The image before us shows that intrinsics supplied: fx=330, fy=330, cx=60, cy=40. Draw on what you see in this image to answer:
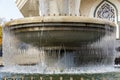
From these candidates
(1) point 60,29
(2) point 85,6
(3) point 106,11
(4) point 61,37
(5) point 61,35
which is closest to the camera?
(1) point 60,29

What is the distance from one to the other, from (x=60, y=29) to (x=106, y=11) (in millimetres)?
13240

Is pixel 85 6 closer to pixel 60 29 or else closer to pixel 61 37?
pixel 61 37

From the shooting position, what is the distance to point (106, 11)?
2055 cm

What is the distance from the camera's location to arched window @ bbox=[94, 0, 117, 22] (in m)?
20.3

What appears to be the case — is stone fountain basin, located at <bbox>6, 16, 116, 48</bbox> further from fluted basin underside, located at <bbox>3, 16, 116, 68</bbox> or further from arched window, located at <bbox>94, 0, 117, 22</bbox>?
arched window, located at <bbox>94, 0, 117, 22</bbox>

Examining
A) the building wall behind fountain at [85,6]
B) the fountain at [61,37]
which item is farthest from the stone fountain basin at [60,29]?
the building wall behind fountain at [85,6]

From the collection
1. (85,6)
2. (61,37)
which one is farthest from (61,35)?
(85,6)

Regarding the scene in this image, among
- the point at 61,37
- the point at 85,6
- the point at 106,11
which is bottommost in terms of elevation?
the point at 61,37

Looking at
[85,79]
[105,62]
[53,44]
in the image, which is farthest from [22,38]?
[105,62]

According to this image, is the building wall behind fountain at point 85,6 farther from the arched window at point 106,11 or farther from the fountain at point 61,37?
the fountain at point 61,37

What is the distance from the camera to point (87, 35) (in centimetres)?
801

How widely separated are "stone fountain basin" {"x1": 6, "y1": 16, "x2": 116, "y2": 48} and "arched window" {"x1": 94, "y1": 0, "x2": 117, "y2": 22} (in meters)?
12.0

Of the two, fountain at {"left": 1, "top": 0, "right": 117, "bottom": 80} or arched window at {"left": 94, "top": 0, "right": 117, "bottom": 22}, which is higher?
arched window at {"left": 94, "top": 0, "right": 117, "bottom": 22}

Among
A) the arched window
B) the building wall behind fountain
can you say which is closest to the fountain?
the arched window
